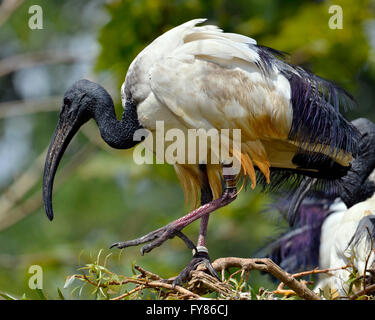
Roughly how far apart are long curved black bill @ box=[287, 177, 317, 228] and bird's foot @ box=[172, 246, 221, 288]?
1.11m

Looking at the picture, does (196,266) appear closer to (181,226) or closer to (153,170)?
(181,226)

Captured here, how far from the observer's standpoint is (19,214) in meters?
6.88

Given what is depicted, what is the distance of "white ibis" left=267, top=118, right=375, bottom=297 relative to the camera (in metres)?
4.53

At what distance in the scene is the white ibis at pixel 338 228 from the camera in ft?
14.9

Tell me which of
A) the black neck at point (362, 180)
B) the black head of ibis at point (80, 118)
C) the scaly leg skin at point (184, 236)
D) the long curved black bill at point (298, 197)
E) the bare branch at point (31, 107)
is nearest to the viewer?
the scaly leg skin at point (184, 236)

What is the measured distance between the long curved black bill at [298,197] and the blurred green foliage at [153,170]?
275 mm

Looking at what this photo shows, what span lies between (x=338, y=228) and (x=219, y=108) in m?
1.52

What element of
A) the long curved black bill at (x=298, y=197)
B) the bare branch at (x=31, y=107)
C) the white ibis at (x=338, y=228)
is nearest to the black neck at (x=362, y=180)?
the white ibis at (x=338, y=228)

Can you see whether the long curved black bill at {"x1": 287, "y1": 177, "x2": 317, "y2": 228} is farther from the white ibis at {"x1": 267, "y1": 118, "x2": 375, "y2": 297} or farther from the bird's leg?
the bird's leg

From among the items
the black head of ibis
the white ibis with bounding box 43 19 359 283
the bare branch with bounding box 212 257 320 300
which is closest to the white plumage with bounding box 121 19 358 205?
the white ibis with bounding box 43 19 359 283

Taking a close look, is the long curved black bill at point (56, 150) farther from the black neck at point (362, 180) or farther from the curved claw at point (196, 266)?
the black neck at point (362, 180)

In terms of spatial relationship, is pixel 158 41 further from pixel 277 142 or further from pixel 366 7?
pixel 366 7

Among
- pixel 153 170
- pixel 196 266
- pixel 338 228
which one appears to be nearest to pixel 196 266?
pixel 196 266
